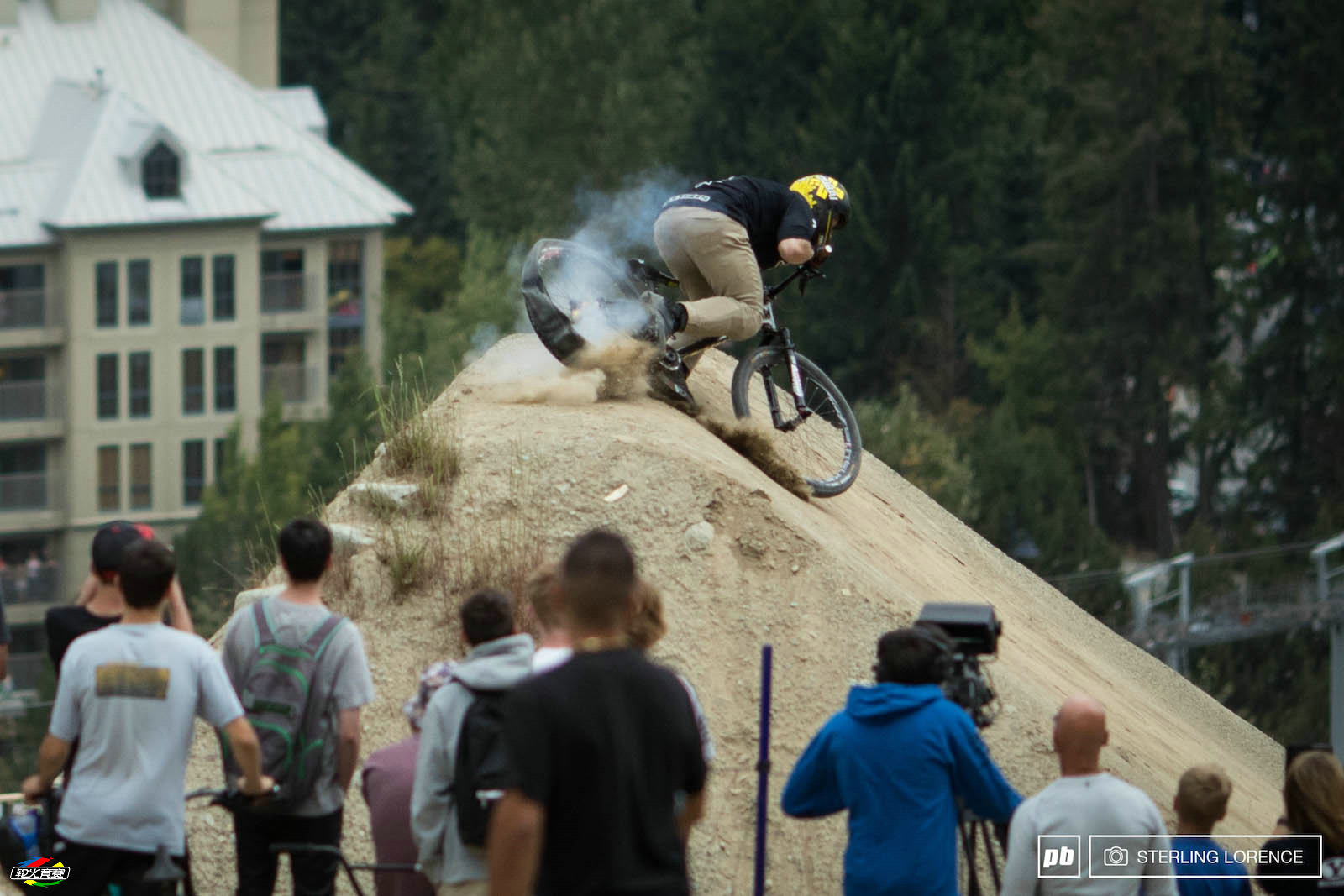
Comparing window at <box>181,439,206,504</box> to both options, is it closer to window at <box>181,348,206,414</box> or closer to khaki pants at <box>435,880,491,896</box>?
window at <box>181,348,206,414</box>

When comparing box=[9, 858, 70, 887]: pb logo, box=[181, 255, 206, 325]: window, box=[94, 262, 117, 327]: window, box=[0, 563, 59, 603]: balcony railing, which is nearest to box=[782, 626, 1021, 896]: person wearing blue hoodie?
box=[9, 858, 70, 887]: pb logo

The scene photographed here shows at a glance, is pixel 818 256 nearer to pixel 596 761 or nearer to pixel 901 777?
pixel 901 777

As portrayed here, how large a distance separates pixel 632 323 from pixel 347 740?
449 cm

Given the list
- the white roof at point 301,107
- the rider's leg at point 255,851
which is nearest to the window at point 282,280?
the white roof at point 301,107

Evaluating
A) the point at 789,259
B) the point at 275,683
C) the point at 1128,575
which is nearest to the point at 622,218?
the point at 1128,575

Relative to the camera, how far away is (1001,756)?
829 centimetres

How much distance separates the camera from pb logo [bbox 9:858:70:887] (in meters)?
5.65

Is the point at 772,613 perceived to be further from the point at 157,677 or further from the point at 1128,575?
the point at 1128,575

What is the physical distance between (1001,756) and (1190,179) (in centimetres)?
4598

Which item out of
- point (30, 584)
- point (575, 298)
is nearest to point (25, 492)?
point (30, 584)

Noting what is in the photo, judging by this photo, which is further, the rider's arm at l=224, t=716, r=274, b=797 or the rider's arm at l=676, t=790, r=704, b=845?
the rider's arm at l=224, t=716, r=274, b=797

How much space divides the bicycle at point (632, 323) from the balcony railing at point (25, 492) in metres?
45.3

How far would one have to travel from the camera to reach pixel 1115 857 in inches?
217

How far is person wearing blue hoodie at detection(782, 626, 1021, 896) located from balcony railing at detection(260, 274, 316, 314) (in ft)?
171
